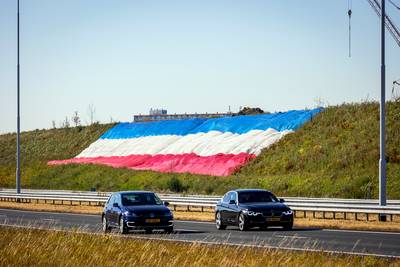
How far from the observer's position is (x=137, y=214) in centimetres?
2784

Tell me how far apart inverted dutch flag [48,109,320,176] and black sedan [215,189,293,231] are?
34597mm

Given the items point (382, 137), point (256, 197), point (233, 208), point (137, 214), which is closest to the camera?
point (137, 214)

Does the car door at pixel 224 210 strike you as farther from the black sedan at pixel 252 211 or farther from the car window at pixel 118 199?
the car window at pixel 118 199

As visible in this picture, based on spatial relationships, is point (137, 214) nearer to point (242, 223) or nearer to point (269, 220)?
point (242, 223)

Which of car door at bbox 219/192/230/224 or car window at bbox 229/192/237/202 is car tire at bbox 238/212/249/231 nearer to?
car window at bbox 229/192/237/202

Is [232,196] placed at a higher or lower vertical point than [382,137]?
lower

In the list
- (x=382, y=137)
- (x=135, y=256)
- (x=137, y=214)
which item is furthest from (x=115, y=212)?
(x=135, y=256)

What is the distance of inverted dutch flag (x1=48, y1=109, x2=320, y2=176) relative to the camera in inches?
2726

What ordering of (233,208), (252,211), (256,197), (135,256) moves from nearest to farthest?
(135,256)
(252,211)
(233,208)
(256,197)

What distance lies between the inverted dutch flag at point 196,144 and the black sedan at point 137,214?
1405 inches

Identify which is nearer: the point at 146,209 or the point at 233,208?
the point at 146,209

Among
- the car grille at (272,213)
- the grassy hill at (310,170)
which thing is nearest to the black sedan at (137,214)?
the car grille at (272,213)

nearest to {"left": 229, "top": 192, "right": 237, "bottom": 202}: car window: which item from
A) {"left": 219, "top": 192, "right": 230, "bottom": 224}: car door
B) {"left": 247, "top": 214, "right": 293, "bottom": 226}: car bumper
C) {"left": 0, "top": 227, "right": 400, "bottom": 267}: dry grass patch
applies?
{"left": 219, "top": 192, "right": 230, "bottom": 224}: car door

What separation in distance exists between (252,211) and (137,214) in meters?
3.80
